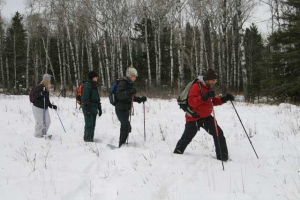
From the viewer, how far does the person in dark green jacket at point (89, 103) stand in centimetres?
597

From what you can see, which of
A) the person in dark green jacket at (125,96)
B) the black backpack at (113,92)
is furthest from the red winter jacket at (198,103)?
the black backpack at (113,92)

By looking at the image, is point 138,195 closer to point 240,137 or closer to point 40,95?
point 240,137

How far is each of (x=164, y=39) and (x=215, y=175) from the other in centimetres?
2662

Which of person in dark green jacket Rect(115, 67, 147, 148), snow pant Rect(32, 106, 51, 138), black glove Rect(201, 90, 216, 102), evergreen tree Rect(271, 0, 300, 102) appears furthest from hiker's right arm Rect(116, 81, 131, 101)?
evergreen tree Rect(271, 0, 300, 102)

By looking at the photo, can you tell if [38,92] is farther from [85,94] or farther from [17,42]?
[17,42]

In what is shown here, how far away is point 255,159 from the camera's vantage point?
443 cm

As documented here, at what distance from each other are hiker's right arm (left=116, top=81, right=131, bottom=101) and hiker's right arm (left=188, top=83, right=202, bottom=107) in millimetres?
1520

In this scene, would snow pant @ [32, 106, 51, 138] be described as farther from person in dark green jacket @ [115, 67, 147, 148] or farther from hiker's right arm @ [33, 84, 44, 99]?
person in dark green jacket @ [115, 67, 147, 148]

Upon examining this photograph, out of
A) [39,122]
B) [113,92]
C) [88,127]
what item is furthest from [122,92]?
[39,122]

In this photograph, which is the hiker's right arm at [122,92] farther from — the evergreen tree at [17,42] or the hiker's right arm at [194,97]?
the evergreen tree at [17,42]

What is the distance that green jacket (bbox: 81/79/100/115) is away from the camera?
5.96 meters

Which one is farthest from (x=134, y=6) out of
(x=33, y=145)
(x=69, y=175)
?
(x=69, y=175)

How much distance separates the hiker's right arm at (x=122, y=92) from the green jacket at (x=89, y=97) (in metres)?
1.13

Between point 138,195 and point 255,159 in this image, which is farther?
point 255,159
